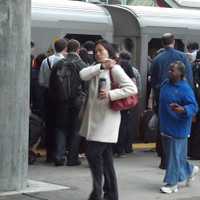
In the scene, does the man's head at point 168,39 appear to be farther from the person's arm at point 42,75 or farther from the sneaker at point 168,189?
the sneaker at point 168,189

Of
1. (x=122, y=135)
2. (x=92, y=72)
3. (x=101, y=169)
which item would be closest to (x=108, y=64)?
(x=92, y=72)

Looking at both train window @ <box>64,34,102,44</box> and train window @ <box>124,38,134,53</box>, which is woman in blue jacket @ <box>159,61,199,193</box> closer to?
train window @ <box>64,34,102,44</box>

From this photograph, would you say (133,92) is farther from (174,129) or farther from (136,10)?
(136,10)

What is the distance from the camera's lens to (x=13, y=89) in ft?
29.0

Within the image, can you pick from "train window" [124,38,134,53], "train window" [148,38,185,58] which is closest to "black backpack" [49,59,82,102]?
"train window" [124,38,134,53]

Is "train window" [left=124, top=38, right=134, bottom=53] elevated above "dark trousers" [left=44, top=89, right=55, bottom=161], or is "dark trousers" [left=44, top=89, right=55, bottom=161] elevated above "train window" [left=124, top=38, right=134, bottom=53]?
"train window" [left=124, top=38, right=134, bottom=53]

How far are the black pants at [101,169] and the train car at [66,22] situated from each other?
4.94 metres

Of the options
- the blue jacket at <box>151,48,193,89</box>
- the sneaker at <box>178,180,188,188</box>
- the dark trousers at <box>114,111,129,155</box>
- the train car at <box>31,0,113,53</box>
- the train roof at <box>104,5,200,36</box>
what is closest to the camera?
the sneaker at <box>178,180,188,188</box>

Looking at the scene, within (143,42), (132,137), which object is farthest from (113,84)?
(143,42)

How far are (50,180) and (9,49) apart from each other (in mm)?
2055

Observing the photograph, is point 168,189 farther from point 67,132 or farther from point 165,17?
point 165,17

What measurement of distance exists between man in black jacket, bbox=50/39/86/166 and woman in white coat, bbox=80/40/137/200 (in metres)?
2.67

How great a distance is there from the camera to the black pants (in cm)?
804

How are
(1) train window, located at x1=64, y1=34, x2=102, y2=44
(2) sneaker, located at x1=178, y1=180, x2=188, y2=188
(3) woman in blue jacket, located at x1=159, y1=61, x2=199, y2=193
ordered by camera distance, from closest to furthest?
(3) woman in blue jacket, located at x1=159, y1=61, x2=199, y2=193 → (2) sneaker, located at x1=178, y1=180, x2=188, y2=188 → (1) train window, located at x1=64, y1=34, x2=102, y2=44
